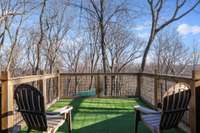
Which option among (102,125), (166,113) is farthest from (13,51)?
(166,113)

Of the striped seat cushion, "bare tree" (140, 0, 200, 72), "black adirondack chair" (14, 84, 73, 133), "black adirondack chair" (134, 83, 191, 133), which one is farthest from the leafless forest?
"black adirondack chair" (14, 84, 73, 133)

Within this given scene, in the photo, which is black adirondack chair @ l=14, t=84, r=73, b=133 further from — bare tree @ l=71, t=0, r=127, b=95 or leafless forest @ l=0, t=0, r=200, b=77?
bare tree @ l=71, t=0, r=127, b=95

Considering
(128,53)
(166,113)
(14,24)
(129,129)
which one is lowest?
(129,129)

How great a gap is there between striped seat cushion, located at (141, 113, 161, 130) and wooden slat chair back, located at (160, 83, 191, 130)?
92mm

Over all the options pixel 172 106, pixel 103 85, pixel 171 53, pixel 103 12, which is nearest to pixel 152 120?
pixel 172 106

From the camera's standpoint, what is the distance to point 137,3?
1452 cm

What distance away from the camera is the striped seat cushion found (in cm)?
379

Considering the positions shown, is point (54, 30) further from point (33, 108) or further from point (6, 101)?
point (33, 108)

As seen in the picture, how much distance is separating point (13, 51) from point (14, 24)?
7.81 ft

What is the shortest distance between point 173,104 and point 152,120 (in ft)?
1.58

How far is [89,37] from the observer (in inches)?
718

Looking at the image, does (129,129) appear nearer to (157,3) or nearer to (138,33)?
(157,3)

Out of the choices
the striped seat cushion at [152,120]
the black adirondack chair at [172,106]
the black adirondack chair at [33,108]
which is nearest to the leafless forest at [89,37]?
the striped seat cushion at [152,120]

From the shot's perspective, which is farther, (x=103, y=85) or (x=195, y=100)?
(x=103, y=85)
